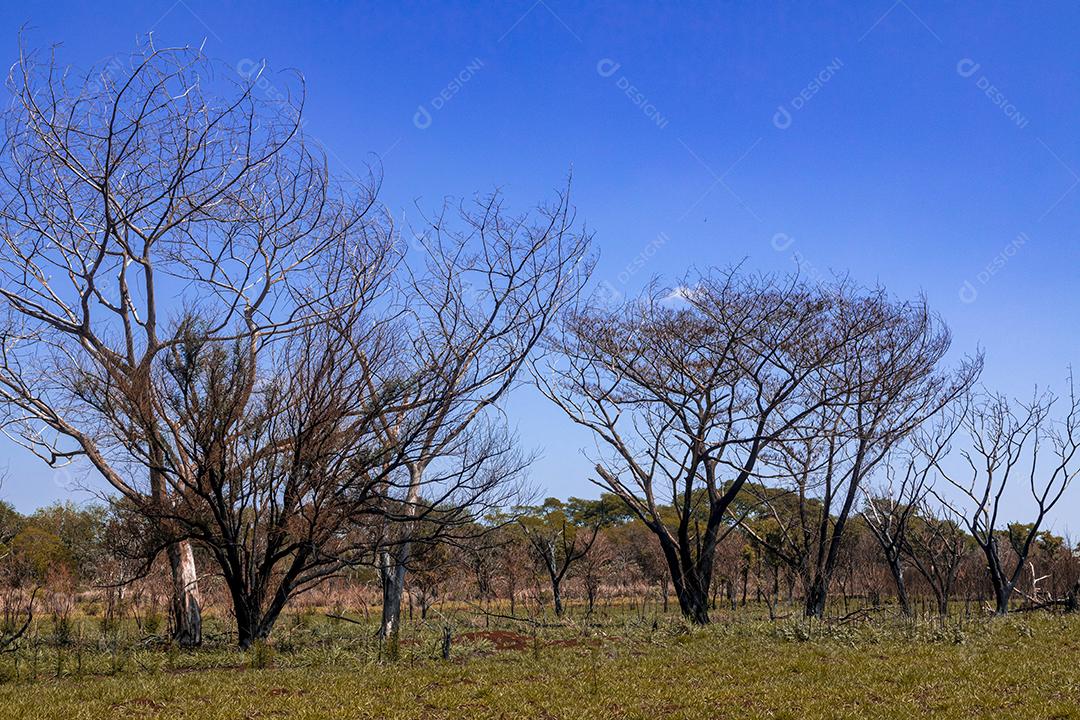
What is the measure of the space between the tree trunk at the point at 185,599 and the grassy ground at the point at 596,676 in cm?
58

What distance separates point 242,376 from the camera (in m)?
14.8

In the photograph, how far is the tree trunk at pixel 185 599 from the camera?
16.0 metres

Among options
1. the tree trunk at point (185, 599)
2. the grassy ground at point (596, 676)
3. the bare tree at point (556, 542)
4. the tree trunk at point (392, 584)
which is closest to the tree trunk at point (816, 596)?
the grassy ground at point (596, 676)

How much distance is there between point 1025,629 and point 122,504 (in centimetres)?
1679

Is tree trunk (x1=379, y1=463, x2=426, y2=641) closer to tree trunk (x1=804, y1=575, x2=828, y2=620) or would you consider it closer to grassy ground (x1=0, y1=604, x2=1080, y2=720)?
grassy ground (x1=0, y1=604, x2=1080, y2=720)

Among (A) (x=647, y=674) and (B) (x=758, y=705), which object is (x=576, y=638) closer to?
(A) (x=647, y=674)

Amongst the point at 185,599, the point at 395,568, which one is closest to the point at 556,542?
the point at 395,568

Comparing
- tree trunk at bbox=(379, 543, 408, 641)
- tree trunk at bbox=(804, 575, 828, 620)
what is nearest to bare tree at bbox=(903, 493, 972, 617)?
tree trunk at bbox=(804, 575, 828, 620)

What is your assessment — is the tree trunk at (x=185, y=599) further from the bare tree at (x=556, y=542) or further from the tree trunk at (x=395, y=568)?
the bare tree at (x=556, y=542)

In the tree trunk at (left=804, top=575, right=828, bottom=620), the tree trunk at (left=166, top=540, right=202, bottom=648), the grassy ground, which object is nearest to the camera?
the grassy ground

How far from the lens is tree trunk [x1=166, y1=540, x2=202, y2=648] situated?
628 inches

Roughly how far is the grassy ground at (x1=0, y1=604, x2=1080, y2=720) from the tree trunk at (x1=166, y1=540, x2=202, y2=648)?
58 centimetres

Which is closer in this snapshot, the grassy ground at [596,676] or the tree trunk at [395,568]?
the grassy ground at [596,676]

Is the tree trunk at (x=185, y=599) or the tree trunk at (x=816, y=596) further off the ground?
the tree trunk at (x=185, y=599)
